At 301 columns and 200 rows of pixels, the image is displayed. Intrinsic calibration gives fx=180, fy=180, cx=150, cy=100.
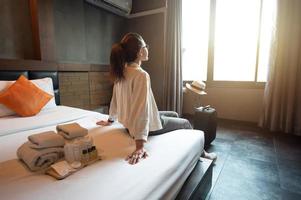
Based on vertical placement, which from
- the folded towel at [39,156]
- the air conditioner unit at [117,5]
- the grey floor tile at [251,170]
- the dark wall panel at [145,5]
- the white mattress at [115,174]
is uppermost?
the dark wall panel at [145,5]

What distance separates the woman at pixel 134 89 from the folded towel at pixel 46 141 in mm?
394

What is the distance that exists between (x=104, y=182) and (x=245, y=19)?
3.56m

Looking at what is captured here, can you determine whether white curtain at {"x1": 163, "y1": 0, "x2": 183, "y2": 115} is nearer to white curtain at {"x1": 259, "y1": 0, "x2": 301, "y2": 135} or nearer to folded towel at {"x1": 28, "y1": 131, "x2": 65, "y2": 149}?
white curtain at {"x1": 259, "y1": 0, "x2": 301, "y2": 135}

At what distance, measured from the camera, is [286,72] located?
105 inches

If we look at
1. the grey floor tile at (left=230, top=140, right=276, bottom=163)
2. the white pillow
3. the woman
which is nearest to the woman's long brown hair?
the woman

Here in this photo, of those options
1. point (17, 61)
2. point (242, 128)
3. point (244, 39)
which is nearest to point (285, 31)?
point (244, 39)

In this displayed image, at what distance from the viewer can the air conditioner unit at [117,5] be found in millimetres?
3264

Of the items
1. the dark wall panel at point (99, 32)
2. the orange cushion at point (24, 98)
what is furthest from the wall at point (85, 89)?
the orange cushion at point (24, 98)

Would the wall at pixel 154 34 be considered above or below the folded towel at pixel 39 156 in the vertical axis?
above

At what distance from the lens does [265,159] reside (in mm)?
1993

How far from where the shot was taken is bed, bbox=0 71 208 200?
0.69 meters

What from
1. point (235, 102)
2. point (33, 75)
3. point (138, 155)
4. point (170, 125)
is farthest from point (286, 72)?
point (33, 75)

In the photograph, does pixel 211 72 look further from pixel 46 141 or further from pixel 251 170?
pixel 46 141

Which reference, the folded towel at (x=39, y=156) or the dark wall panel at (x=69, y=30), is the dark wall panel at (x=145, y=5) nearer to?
the dark wall panel at (x=69, y=30)
